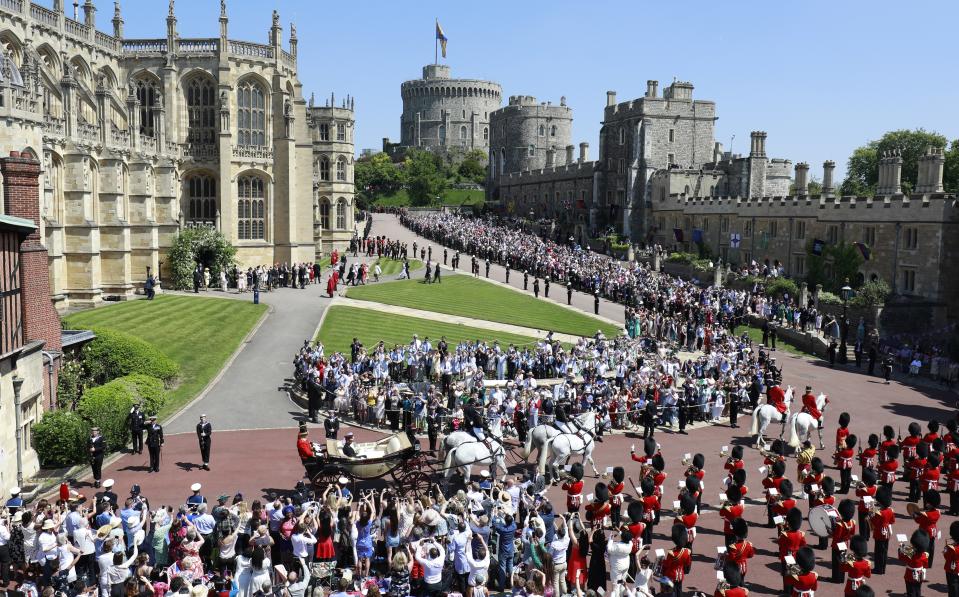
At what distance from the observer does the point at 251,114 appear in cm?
5850

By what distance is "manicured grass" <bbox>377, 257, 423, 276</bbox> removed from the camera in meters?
57.3

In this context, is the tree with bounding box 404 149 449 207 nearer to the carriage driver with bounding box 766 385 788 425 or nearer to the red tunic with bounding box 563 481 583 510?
the carriage driver with bounding box 766 385 788 425

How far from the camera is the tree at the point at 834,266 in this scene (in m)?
52.6

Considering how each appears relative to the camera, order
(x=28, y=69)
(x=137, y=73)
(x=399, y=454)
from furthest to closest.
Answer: (x=137, y=73) → (x=28, y=69) → (x=399, y=454)

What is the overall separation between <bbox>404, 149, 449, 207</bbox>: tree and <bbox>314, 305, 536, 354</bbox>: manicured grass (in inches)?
3214

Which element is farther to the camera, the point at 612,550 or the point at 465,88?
the point at 465,88

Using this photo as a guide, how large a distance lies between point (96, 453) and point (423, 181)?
342ft

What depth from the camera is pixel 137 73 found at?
56.5 meters

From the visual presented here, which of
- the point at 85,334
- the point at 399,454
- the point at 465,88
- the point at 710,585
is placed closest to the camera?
the point at 710,585

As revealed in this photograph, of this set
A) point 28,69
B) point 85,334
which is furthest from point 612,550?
point 28,69

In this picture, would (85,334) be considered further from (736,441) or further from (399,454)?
(736,441)

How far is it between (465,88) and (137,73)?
103 metres

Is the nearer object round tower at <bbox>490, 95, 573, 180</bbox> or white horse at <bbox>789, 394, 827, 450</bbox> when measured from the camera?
white horse at <bbox>789, 394, 827, 450</bbox>

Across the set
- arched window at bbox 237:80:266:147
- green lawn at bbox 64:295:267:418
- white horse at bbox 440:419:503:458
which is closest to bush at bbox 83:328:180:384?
green lawn at bbox 64:295:267:418
